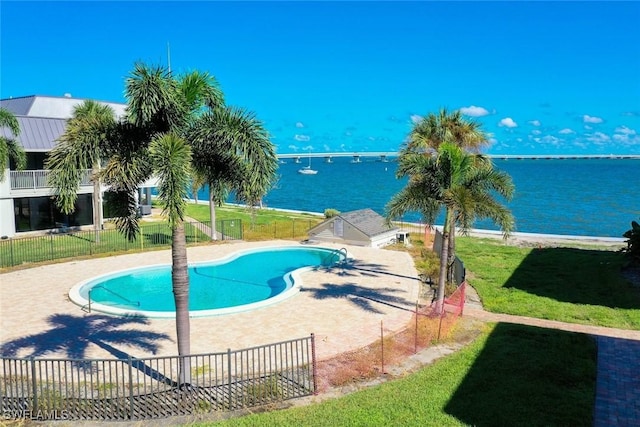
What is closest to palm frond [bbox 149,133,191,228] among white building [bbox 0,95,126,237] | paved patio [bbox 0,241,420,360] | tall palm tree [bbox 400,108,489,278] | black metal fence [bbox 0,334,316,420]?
black metal fence [bbox 0,334,316,420]

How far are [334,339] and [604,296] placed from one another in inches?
435

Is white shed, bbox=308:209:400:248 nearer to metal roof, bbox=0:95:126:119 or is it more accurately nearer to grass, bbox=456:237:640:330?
grass, bbox=456:237:640:330

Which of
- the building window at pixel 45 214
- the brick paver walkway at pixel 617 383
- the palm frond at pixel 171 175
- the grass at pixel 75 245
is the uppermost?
the palm frond at pixel 171 175

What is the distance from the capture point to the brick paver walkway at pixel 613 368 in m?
9.65

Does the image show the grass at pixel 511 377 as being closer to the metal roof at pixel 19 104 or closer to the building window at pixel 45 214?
the building window at pixel 45 214

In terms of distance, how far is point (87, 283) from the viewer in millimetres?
20266

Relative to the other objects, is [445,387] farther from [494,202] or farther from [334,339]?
[494,202]

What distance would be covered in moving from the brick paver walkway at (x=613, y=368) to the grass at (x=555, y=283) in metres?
0.61

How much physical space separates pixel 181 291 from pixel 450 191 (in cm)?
856

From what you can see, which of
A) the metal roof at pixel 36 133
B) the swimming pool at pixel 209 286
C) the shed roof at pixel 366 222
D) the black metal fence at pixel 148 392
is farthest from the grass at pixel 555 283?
the metal roof at pixel 36 133

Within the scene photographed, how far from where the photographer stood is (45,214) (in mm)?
32469

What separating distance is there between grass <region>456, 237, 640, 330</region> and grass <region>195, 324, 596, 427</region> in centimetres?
353

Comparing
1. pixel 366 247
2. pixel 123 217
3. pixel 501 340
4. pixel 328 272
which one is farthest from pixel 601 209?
pixel 123 217

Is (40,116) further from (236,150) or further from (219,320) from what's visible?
(236,150)
